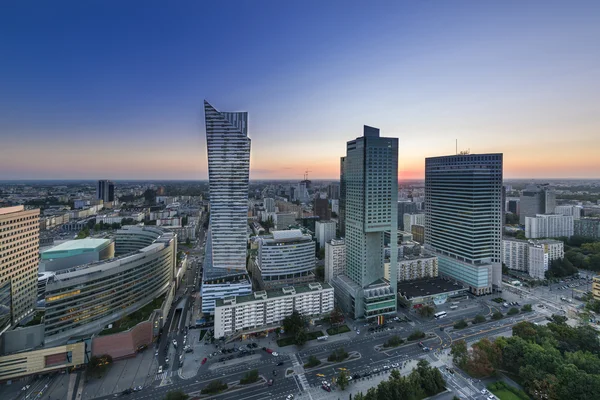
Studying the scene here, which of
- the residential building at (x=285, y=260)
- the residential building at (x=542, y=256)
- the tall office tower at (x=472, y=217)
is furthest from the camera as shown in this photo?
the residential building at (x=542, y=256)

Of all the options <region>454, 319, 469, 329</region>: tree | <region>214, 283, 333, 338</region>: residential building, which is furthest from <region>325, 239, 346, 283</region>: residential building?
<region>454, 319, 469, 329</region>: tree

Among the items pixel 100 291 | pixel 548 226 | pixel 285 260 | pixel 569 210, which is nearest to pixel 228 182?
pixel 285 260

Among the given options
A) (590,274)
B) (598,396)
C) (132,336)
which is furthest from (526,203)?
(132,336)

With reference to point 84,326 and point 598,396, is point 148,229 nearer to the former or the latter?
point 84,326

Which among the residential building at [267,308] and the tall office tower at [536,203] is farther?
the tall office tower at [536,203]

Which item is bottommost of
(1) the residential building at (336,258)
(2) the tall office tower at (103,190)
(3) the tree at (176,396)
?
(3) the tree at (176,396)

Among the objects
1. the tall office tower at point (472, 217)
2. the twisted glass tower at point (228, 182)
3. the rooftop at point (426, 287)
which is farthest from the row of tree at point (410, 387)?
the twisted glass tower at point (228, 182)

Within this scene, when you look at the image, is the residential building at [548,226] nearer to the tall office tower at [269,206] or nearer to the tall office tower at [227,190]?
the tall office tower at [227,190]
